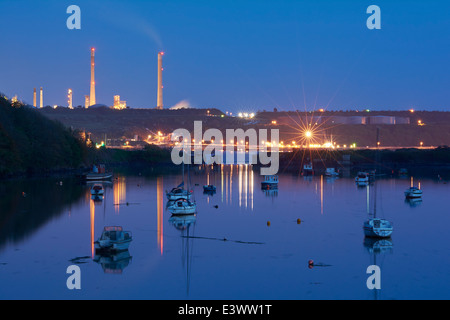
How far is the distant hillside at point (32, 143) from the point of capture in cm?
7175

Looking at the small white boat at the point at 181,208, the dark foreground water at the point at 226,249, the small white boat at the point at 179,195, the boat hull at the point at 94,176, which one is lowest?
the dark foreground water at the point at 226,249

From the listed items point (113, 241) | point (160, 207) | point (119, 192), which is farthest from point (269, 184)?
point (113, 241)

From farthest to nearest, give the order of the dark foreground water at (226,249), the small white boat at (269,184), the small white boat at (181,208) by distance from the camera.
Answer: the small white boat at (269,184), the small white boat at (181,208), the dark foreground water at (226,249)

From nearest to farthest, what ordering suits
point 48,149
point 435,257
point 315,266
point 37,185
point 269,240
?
point 315,266, point 435,257, point 269,240, point 37,185, point 48,149

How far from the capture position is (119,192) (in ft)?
196

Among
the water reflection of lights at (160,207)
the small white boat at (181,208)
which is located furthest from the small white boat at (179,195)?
the small white boat at (181,208)

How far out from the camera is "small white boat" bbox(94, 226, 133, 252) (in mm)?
27625

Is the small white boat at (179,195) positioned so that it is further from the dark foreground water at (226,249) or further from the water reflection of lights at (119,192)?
the water reflection of lights at (119,192)

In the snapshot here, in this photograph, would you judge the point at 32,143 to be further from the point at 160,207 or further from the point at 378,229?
the point at 378,229

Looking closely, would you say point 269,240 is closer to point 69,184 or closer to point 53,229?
point 53,229

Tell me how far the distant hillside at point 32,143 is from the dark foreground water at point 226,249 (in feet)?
65.5
